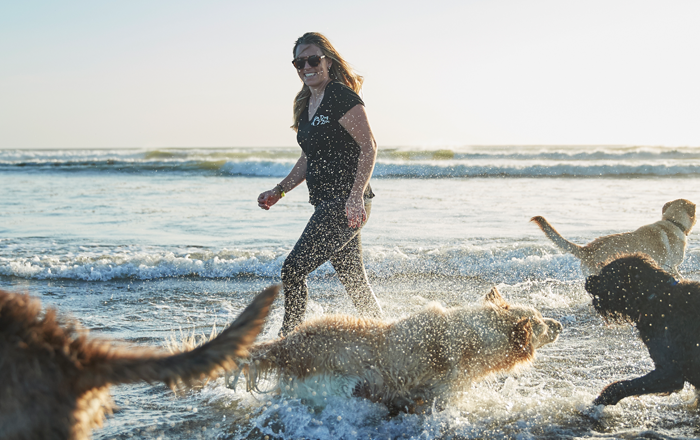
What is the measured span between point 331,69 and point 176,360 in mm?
2677

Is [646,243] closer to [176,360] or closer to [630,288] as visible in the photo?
[630,288]

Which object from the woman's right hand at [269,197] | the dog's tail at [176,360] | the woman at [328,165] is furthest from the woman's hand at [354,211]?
the dog's tail at [176,360]

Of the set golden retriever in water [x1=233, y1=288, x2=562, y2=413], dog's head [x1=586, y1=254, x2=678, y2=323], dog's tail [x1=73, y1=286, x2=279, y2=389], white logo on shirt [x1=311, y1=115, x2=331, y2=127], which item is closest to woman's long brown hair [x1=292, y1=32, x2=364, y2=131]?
white logo on shirt [x1=311, y1=115, x2=331, y2=127]

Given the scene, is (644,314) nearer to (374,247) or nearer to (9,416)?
(9,416)

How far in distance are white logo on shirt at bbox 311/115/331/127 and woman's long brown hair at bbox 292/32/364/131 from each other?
14.6 inches

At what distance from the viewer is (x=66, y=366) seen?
5.06 ft

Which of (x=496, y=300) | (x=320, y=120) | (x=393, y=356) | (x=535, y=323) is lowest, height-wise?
(x=393, y=356)

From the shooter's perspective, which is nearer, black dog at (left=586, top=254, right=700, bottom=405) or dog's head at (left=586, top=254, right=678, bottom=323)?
black dog at (left=586, top=254, right=700, bottom=405)

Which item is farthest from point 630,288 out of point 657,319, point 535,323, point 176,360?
point 176,360

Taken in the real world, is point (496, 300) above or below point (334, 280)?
above

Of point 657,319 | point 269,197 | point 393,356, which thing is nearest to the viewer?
point 393,356

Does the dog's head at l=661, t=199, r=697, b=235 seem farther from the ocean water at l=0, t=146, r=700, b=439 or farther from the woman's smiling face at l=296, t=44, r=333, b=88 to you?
the woman's smiling face at l=296, t=44, r=333, b=88

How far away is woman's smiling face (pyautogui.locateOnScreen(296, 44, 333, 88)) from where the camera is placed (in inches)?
145

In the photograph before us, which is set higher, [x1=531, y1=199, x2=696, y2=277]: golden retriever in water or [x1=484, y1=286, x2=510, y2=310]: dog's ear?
[x1=531, y1=199, x2=696, y2=277]: golden retriever in water
